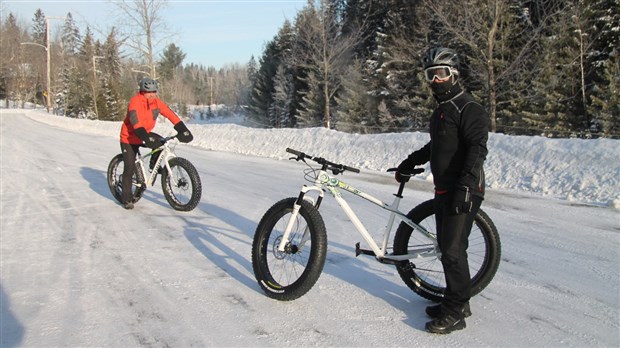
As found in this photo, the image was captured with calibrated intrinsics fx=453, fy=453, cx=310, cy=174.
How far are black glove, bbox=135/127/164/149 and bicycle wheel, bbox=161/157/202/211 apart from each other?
0.41m

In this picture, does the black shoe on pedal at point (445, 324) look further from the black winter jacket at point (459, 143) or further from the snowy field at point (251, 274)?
the black winter jacket at point (459, 143)

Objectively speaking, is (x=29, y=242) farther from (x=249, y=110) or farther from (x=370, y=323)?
(x=249, y=110)

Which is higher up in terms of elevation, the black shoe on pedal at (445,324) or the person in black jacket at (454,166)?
the person in black jacket at (454,166)

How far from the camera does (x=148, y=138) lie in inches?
277

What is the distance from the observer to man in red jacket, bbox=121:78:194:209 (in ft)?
23.8

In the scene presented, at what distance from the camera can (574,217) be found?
7.12 meters

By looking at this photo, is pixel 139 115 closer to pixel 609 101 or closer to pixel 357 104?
pixel 609 101

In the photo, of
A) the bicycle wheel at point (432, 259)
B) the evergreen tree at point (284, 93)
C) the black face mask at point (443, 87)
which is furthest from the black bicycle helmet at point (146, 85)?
the evergreen tree at point (284, 93)

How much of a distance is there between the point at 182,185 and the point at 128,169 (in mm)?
978

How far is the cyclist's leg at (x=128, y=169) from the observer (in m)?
7.44

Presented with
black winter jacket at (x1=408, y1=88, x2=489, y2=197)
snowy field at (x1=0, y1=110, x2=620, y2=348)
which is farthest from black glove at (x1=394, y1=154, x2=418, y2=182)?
snowy field at (x1=0, y1=110, x2=620, y2=348)

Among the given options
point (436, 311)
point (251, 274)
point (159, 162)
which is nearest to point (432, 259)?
point (436, 311)

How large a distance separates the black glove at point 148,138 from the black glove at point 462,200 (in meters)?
5.18

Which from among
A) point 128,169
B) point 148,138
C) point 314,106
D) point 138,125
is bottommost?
point 128,169
